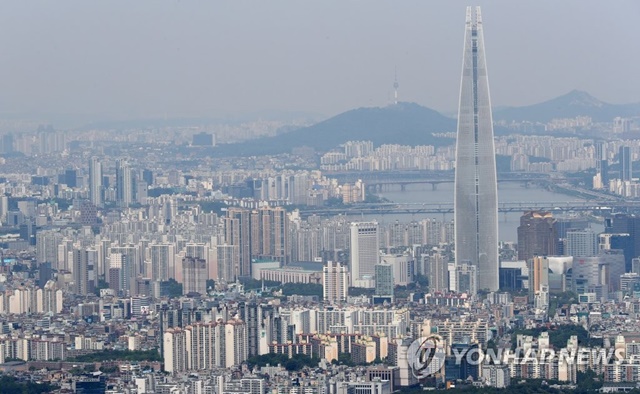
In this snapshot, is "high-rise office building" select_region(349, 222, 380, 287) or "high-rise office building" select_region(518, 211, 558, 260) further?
"high-rise office building" select_region(518, 211, 558, 260)

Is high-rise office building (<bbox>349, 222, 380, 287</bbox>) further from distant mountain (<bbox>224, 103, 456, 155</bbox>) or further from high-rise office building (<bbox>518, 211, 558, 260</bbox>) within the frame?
distant mountain (<bbox>224, 103, 456, 155</bbox>)

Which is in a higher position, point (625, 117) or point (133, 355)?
point (625, 117)

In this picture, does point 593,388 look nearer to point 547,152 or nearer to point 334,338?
point 334,338

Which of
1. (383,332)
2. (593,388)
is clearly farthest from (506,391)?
(383,332)

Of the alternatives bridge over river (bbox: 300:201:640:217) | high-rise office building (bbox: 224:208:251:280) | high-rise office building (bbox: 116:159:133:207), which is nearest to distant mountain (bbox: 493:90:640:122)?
bridge over river (bbox: 300:201:640:217)

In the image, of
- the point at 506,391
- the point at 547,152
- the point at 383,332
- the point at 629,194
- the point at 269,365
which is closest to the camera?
the point at 506,391

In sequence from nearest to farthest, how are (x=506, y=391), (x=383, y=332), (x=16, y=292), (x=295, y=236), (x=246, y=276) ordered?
1. (x=506, y=391)
2. (x=383, y=332)
3. (x=16, y=292)
4. (x=246, y=276)
5. (x=295, y=236)

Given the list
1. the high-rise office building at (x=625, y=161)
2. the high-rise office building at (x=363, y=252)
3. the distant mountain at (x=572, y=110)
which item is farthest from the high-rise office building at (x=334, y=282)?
the high-rise office building at (x=625, y=161)

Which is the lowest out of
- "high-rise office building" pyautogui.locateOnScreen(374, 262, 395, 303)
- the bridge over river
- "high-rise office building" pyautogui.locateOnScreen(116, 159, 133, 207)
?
"high-rise office building" pyautogui.locateOnScreen(374, 262, 395, 303)

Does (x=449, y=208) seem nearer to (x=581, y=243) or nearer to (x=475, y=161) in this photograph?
(x=475, y=161)
